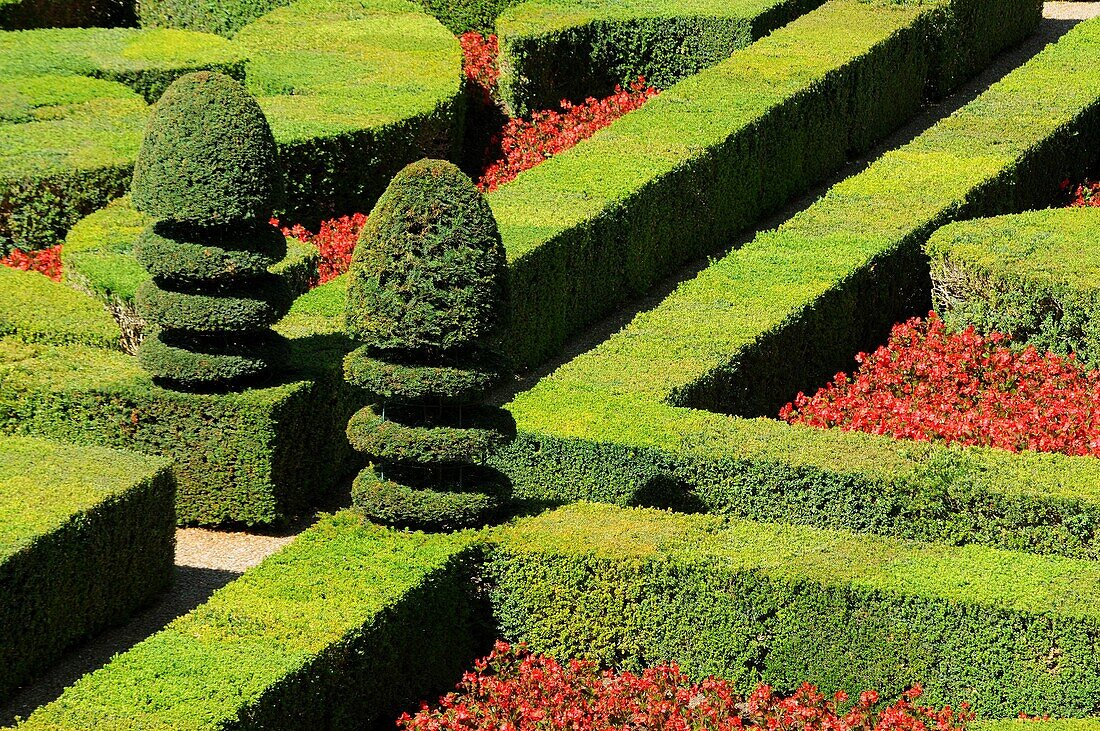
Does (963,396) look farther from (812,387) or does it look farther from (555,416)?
(555,416)

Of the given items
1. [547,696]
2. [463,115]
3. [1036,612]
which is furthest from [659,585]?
[463,115]

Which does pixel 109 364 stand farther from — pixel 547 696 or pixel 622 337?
pixel 547 696

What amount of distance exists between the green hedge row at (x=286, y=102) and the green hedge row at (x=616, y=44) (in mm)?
1113

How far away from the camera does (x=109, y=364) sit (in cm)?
1515

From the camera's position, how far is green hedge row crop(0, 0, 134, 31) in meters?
26.6

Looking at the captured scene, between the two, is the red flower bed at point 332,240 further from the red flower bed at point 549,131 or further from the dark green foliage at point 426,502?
the dark green foliage at point 426,502

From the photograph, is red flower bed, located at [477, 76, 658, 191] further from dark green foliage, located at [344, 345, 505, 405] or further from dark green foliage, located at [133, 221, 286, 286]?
dark green foliage, located at [344, 345, 505, 405]

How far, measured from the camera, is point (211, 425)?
1435 centimetres

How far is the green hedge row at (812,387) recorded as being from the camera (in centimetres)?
1278

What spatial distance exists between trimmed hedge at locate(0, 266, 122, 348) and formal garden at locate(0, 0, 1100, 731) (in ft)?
0.14

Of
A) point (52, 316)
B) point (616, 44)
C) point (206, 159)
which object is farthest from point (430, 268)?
point (616, 44)

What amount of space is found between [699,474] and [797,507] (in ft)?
2.64

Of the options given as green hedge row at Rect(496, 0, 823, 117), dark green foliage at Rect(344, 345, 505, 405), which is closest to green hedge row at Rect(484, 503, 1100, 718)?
dark green foliage at Rect(344, 345, 505, 405)

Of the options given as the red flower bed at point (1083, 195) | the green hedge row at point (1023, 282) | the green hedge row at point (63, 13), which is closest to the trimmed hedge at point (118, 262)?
the green hedge row at point (1023, 282)
